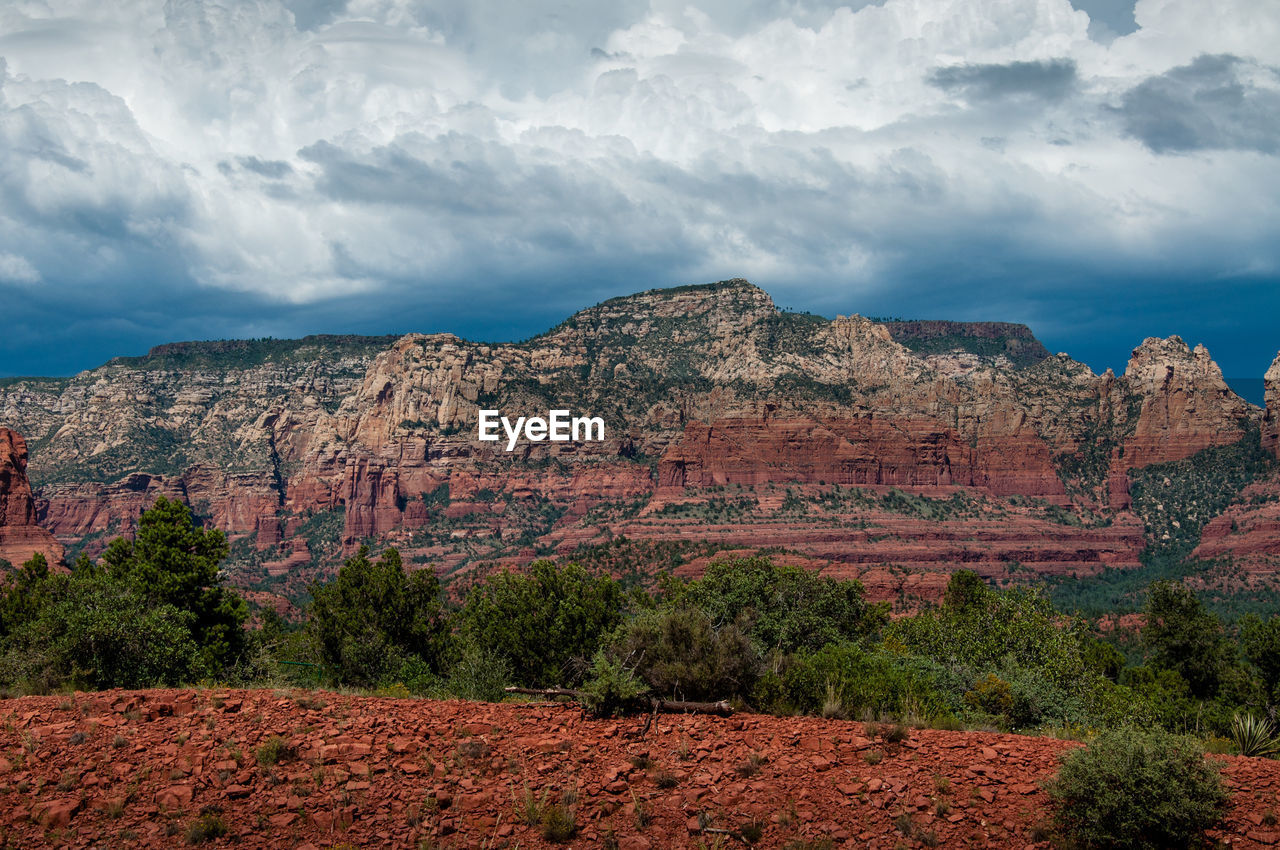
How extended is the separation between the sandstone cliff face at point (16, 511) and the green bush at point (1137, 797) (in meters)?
95.0

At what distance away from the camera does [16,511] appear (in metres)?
90.6

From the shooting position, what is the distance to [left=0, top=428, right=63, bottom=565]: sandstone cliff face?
288 ft

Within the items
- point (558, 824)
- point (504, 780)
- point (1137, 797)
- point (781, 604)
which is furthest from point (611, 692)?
point (781, 604)

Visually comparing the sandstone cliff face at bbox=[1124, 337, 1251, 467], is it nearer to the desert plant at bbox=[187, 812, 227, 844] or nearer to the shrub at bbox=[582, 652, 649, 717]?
the shrub at bbox=[582, 652, 649, 717]

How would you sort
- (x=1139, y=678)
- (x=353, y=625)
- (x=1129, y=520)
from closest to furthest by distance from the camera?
(x=353, y=625), (x=1139, y=678), (x=1129, y=520)

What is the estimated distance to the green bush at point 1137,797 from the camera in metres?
11.6

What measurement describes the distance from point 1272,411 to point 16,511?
180305mm

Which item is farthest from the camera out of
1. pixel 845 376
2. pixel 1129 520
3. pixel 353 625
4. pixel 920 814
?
pixel 845 376

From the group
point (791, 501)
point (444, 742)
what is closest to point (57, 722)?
point (444, 742)

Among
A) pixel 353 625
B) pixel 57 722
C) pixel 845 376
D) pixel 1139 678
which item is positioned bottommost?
pixel 1139 678

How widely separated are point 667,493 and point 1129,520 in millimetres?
76726

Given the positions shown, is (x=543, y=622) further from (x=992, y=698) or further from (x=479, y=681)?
(x=992, y=698)

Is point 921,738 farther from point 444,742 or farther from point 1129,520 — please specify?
point 1129,520

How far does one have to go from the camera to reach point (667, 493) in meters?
156
